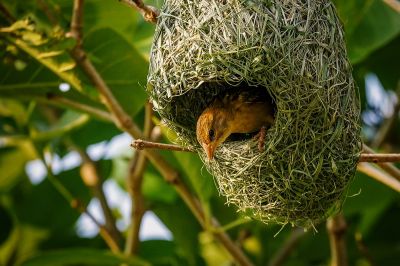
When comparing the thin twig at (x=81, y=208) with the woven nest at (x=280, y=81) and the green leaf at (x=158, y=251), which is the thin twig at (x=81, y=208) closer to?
the green leaf at (x=158, y=251)

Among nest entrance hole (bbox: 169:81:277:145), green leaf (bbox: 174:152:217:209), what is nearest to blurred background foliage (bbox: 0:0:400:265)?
green leaf (bbox: 174:152:217:209)

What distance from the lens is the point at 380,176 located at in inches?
122

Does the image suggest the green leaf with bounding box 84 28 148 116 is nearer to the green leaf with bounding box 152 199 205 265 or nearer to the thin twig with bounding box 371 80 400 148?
the green leaf with bounding box 152 199 205 265

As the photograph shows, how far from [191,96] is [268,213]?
482 mm

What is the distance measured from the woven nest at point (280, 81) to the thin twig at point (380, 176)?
29 centimetres

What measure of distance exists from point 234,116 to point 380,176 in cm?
59

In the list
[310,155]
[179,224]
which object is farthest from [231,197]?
[179,224]

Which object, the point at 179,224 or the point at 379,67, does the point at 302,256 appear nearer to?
the point at 179,224

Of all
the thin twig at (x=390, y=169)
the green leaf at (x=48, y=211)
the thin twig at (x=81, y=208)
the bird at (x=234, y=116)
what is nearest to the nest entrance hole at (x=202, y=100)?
the bird at (x=234, y=116)

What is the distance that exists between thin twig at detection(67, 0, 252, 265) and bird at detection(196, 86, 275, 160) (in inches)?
16.4

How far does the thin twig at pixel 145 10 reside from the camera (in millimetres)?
2744

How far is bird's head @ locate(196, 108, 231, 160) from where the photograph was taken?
2.74 metres

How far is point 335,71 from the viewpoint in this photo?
2643 millimetres

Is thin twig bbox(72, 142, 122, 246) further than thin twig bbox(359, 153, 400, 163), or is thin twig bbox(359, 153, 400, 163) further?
thin twig bbox(72, 142, 122, 246)
